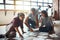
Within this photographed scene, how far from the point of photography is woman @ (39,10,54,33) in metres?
1.50

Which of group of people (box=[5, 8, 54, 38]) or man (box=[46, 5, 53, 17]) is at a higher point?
man (box=[46, 5, 53, 17])

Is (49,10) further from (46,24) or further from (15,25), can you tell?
(15,25)

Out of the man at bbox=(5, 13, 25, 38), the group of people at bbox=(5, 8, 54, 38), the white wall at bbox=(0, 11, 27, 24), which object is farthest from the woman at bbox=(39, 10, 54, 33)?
the white wall at bbox=(0, 11, 27, 24)

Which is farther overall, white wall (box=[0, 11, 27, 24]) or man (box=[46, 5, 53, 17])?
man (box=[46, 5, 53, 17])

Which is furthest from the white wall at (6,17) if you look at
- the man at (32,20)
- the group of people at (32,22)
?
the man at (32,20)

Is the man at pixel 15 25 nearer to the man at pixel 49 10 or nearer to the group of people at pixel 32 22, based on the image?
the group of people at pixel 32 22

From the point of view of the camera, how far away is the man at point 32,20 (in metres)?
1.44

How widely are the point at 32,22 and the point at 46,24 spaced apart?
7.7 inches

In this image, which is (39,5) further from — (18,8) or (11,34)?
(11,34)

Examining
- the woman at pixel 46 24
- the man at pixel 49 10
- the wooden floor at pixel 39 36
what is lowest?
the wooden floor at pixel 39 36

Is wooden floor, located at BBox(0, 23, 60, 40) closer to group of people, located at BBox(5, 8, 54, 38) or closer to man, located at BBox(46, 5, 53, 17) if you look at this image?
group of people, located at BBox(5, 8, 54, 38)

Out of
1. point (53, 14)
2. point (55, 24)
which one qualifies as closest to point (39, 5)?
point (53, 14)

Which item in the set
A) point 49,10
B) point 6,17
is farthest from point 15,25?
point 49,10

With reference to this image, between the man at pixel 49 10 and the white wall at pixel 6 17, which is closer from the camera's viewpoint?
the white wall at pixel 6 17
